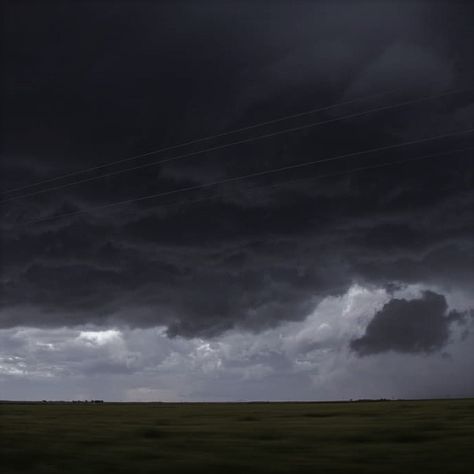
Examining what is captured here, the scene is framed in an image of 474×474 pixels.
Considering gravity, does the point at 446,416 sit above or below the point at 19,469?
above

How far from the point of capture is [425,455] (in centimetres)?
1127

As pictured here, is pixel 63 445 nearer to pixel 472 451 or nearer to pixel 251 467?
pixel 251 467

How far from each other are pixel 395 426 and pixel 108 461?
848 cm

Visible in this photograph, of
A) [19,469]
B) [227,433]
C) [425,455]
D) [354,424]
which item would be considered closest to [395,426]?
[354,424]

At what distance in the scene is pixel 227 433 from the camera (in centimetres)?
1619

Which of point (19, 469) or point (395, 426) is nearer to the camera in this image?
point (19, 469)

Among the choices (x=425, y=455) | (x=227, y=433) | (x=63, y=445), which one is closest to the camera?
(x=425, y=455)

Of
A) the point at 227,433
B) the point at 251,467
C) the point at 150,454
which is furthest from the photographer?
the point at 227,433

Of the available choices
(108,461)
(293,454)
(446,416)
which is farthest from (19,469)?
(446,416)

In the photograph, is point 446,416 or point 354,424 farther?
point 446,416

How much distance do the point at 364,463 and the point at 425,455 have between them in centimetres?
138

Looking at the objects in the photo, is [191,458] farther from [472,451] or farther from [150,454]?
[472,451]

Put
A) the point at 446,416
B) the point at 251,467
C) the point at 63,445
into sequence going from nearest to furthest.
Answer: the point at 251,467 → the point at 63,445 → the point at 446,416

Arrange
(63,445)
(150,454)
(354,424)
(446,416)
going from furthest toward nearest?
(446,416) < (354,424) < (63,445) < (150,454)
